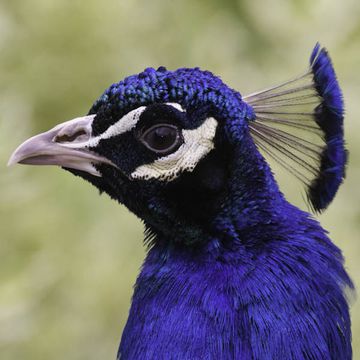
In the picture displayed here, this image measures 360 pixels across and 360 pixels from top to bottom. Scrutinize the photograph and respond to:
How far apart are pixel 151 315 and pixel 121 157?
0.24m

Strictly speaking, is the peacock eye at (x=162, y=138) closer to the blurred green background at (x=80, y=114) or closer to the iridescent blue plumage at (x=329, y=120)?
the iridescent blue plumage at (x=329, y=120)

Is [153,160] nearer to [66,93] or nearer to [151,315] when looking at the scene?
[151,315]

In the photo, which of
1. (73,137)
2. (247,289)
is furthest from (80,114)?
(247,289)

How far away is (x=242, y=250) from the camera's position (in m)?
1.13

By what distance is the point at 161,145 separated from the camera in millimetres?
1104

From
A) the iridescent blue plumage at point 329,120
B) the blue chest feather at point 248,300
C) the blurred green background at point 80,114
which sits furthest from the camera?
the blurred green background at point 80,114

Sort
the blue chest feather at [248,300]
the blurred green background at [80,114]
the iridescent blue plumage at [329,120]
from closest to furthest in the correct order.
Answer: the blue chest feather at [248,300], the iridescent blue plumage at [329,120], the blurred green background at [80,114]

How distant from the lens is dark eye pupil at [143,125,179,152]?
3.60 ft

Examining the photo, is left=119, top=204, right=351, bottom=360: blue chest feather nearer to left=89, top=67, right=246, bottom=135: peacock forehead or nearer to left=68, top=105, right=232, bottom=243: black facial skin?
left=68, top=105, right=232, bottom=243: black facial skin

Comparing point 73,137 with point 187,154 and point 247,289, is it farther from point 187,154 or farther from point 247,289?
point 247,289

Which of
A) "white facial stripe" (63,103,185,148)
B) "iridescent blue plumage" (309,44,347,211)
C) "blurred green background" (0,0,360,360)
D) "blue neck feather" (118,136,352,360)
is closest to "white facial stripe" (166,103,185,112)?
"white facial stripe" (63,103,185,148)

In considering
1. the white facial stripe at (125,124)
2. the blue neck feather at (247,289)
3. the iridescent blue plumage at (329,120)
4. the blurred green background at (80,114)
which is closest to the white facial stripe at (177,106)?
the white facial stripe at (125,124)

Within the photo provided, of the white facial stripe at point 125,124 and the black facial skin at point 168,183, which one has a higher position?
the white facial stripe at point 125,124

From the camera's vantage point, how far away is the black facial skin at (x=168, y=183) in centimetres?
110
